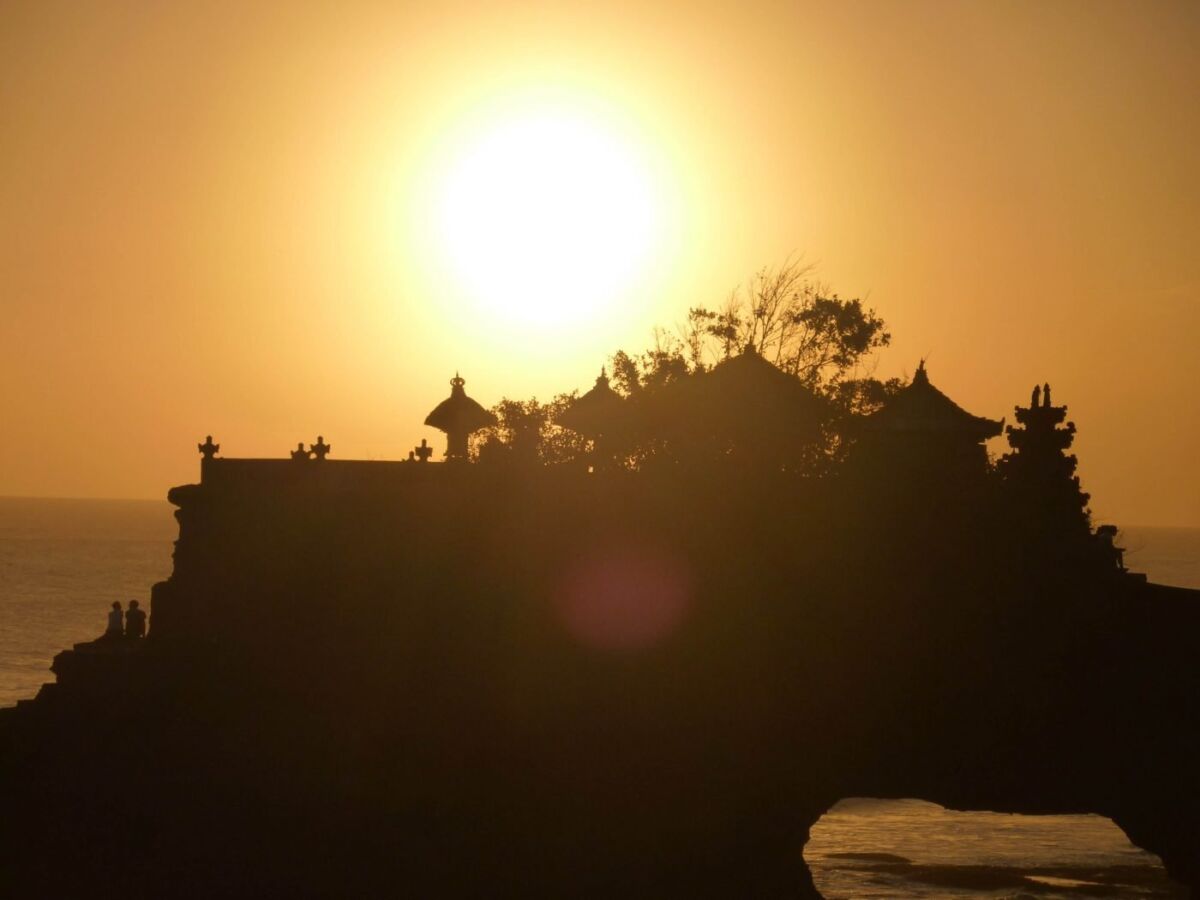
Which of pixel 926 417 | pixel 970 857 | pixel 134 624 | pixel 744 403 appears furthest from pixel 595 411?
pixel 970 857

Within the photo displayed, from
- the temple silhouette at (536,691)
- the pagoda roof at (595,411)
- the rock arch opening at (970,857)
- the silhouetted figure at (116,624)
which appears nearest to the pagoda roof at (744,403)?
the pagoda roof at (595,411)

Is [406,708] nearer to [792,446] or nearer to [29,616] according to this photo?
[792,446]

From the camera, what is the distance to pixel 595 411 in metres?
43.7

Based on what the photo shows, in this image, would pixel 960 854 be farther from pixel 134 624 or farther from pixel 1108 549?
pixel 134 624

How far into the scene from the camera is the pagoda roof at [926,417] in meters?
39.4

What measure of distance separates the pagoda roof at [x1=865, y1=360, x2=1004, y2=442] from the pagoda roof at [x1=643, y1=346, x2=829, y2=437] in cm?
186

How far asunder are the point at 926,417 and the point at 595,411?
29.9 ft

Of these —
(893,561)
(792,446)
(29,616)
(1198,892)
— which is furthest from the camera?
(29,616)

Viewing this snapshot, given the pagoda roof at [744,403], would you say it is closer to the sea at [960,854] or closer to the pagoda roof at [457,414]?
the pagoda roof at [457,414]

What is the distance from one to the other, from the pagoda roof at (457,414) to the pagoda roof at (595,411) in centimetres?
587

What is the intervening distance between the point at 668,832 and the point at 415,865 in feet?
17.7

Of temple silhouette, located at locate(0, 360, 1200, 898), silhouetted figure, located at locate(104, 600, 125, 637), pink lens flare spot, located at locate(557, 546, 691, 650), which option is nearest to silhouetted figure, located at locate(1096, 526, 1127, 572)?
temple silhouette, located at locate(0, 360, 1200, 898)

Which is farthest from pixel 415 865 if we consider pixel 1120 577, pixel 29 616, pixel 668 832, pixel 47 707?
pixel 29 616

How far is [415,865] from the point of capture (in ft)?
112
